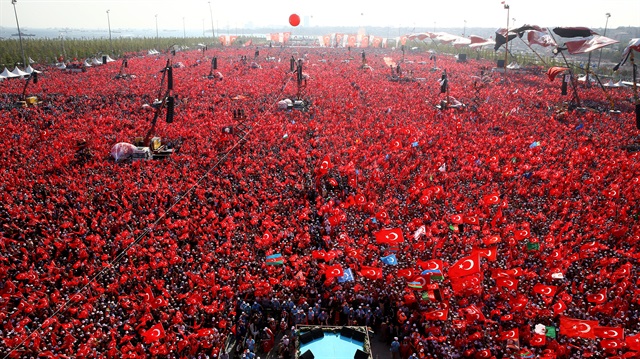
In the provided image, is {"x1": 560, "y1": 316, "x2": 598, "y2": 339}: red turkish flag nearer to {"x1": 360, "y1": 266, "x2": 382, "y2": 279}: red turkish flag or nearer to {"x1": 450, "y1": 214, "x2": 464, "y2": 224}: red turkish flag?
{"x1": 360, "y1": 266, "x2": 382, "y2": 279}: red turkish flag

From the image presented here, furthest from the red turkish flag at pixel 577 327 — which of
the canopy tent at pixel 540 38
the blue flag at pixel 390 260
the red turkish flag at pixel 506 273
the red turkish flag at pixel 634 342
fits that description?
the canopy tent at pixel 540 38

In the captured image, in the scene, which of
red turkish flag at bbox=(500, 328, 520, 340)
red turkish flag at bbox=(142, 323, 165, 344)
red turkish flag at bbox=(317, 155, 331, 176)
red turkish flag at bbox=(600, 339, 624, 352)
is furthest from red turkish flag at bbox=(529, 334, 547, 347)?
red turkish flag at bbox=(317, 155, 331, 176)

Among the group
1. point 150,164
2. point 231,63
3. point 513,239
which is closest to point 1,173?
point 150,164

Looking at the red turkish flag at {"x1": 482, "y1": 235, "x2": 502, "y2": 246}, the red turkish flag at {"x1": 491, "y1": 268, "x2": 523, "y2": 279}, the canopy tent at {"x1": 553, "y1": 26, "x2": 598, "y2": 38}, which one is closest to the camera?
the red turkish flag at {"x1": 491, "y1": 268, "x2": 523, "y2": 279}

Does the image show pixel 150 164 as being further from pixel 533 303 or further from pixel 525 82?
pixel 525 82

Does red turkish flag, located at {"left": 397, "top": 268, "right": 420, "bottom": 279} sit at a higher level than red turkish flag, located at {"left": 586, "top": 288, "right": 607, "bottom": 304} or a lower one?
higher

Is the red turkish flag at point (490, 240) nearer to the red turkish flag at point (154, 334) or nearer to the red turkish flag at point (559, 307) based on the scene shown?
the red turkish flag at point (559, 307)

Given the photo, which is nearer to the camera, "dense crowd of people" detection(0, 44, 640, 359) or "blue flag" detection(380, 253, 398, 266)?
"dense crowd of people" detection(0, 44, 640, 359)
